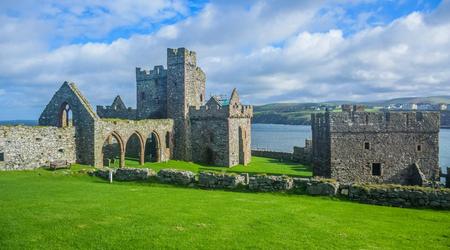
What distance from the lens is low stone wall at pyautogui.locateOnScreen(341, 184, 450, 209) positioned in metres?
14.8

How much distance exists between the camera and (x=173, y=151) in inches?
1571

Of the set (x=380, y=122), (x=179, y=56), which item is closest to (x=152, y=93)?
(x=179, y=56)

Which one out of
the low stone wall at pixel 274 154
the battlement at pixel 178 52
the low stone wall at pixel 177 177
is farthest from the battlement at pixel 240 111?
the low stone wall at pixel 177 177

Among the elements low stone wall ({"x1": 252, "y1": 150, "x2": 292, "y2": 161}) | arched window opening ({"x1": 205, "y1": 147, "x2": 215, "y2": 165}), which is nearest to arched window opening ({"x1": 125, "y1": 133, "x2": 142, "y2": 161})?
arched window opening ({"x1": 205, "y1": 147, "x2": 215, "y2": 165})

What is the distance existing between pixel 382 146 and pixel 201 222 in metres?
19.2

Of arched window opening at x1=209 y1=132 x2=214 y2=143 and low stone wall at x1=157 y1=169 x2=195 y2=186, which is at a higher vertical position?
arched window opening at x1=209 y1=132 x2=214 y2=143

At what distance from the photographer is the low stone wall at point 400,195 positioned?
584 inches

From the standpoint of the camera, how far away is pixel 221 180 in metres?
18.5

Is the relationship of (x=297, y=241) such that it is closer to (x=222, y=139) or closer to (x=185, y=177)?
(x=185, y=177)

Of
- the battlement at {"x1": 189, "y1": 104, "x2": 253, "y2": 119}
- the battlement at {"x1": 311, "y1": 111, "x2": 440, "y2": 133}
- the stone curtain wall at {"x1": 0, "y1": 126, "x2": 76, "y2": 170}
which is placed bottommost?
the stone curtain wall at {"x1": 0, "y1": 126, "x2": 76, "y2": 170}

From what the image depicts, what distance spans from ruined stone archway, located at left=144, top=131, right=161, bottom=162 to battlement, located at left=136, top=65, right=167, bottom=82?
7.09 m

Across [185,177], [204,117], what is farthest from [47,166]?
[204,117]

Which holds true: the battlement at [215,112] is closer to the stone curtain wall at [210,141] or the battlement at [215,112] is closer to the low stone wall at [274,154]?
the stone curtain wall at [210,141]

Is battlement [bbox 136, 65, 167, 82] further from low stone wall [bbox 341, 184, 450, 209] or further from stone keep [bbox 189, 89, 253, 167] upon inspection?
low stone wall [bbox 341, 184, 450, 209]
